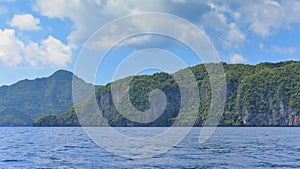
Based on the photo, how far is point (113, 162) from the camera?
37406 mm

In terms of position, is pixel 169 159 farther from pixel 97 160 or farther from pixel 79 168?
pixel 79 168

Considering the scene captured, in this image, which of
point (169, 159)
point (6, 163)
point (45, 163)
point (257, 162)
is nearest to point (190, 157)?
point (169, 159)

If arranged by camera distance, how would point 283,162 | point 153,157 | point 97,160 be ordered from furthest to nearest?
point 153,157, point 97,160, point 283,162

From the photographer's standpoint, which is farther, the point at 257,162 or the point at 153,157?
the point at 153,157

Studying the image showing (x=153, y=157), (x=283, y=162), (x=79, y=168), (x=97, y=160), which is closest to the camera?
(x=79, y=168)

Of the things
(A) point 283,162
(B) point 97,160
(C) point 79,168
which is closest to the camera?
(C) point 79,168

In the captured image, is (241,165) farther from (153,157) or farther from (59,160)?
(59,160)

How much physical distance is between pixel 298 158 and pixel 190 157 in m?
10.3

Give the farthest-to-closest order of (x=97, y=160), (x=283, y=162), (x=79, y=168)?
1. (x=97, y=160)
2. (x=283, y=162)
3. (x=79, y=168)

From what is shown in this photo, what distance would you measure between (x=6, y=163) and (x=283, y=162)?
24689 mm

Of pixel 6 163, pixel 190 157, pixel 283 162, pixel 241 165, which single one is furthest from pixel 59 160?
pixel 283 162

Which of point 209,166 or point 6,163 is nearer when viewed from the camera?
point 209,166

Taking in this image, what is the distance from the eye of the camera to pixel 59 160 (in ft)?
130

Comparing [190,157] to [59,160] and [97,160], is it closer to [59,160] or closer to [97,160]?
[97,160]
